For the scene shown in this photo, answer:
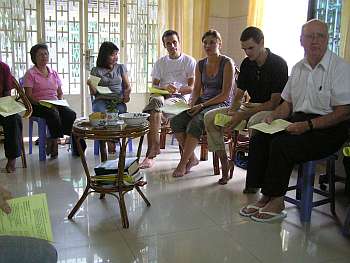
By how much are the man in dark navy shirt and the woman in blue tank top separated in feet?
0.48

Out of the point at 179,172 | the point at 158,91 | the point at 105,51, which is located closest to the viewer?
the point at 179,172

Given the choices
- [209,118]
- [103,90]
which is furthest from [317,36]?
[103,90]

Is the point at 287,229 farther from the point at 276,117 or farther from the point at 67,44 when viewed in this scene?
the point at 67,44

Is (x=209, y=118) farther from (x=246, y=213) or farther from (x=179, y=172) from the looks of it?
(x=246, y=213)

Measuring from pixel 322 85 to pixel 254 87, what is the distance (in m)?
0.62

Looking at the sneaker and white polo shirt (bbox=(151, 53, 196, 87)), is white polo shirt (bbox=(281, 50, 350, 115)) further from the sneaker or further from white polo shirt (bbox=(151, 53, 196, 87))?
white polo shirt (bbox=(151, 53, 196, 87))

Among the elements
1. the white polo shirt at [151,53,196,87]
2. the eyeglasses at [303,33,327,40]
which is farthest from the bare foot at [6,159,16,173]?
the eyeglasses at [303,33,327,40]

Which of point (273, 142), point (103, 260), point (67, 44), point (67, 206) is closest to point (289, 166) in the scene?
point (273, 142)

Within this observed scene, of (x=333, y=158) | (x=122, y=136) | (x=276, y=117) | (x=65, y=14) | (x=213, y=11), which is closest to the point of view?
(x=122, y=136)

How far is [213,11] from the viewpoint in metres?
4.84

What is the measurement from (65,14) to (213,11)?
Result: 180cm

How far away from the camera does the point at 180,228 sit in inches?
88.7

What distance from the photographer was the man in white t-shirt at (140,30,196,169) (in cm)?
358

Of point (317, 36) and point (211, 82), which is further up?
point (317, 36)
